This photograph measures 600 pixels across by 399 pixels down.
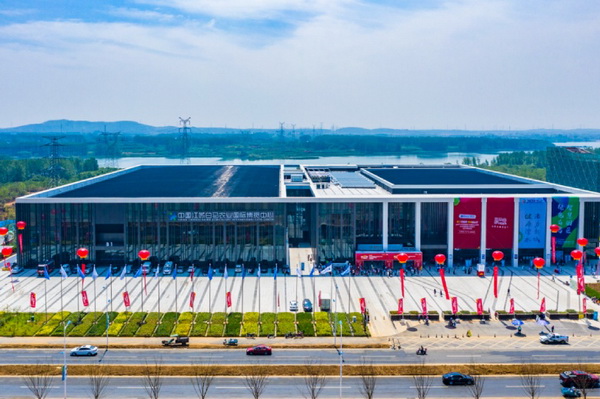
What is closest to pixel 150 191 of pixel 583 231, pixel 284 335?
pixel 284 335

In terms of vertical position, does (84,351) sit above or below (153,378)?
above

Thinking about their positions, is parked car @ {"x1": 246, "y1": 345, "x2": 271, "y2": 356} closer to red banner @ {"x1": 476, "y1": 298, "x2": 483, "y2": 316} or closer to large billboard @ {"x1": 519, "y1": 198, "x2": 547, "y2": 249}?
red banner @ {"x1": 476, "y1": 298, "x2": 483, "y2": 316}

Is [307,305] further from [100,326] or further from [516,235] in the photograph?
[516,235]

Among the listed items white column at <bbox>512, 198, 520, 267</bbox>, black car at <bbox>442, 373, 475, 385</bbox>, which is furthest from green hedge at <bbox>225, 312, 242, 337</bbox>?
white column at <bbox>512, 198, 520, 267</bbox>

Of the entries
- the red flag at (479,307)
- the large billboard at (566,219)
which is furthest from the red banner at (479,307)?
the large billboard at (566,219)

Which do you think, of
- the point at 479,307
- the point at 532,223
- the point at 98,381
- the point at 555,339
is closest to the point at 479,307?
the point at 479,307

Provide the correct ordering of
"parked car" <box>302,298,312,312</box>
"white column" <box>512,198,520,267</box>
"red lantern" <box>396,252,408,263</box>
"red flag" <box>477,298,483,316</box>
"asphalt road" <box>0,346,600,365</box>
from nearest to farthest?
"asphalt road" <box>0,346,600,365</box>
"red flag" <box>477,298,483,316</box>
"parked car" <box>302,298,312,312</box>
"red lantern" <box>396,252,408,263</box>
"white column" <box>512,198,520,267</box>
